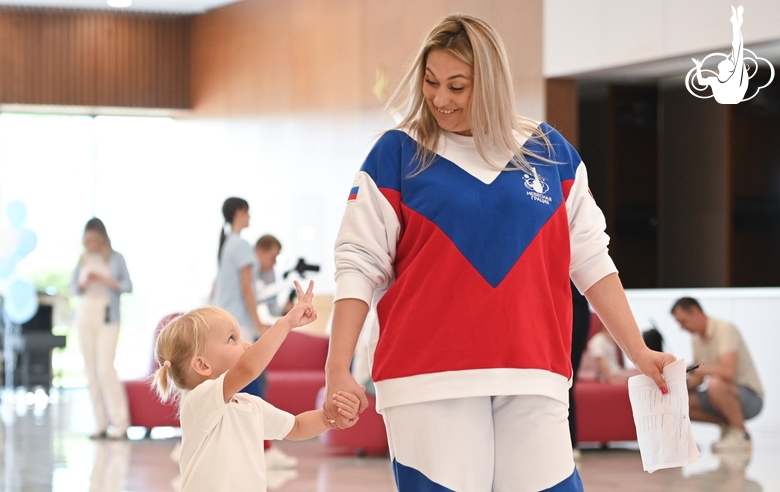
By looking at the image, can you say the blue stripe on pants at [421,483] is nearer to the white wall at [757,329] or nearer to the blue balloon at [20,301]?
the white wall at [757,329]

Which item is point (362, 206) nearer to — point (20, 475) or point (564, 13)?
point (20, 475)

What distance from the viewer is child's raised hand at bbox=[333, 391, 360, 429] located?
1.98m

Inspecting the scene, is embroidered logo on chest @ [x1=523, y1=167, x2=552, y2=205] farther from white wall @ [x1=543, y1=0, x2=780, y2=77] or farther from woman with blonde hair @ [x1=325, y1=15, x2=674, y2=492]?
white wall @ [x1=543, y1=0, x2=780, y2=77]

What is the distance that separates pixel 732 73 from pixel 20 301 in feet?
24.4

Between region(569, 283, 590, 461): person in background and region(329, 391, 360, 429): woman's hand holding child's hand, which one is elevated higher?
region(329, 391, 360, 429): woman's hand holding child's hand

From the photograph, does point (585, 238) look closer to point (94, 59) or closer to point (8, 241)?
point (8, 241)

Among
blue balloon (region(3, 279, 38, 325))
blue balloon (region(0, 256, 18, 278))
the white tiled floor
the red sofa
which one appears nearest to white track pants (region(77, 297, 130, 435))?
the white tiled floor

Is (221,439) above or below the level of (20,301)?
above

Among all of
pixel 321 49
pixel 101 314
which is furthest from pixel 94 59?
pixel 101 314

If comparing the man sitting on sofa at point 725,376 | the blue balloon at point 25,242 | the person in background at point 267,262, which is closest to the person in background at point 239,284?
the person in background at point 267,262

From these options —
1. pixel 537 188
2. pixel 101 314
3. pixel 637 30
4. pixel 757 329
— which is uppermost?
pixel 637 30

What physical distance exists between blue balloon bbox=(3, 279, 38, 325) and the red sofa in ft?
12.6

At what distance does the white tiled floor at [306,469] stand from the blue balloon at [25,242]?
3.44 m

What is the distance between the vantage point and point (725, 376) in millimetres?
7020
